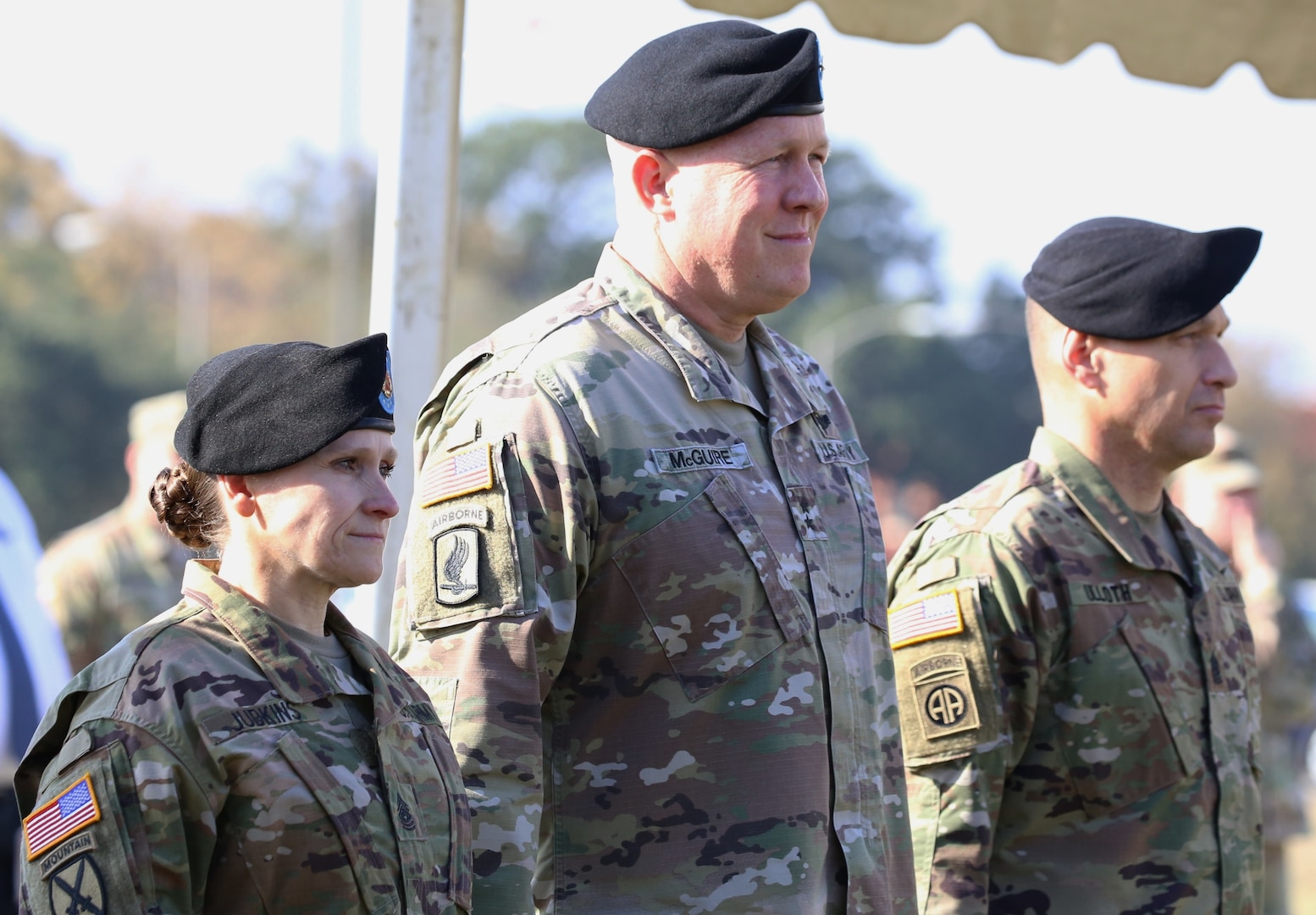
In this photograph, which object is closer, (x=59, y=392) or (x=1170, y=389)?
(x=1170, y=389)

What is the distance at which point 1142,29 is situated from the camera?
13.3 ft

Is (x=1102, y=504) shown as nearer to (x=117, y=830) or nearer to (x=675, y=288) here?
(x=675, y=288)

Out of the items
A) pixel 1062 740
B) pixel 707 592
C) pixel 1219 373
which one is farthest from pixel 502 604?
pixel 1219 373

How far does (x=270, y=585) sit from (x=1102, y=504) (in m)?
1.88

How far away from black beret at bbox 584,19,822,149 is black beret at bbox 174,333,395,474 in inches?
25.8

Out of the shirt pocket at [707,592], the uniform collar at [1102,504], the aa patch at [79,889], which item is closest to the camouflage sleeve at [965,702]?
the uniform collar at [1102,504]

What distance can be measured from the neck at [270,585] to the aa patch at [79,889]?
16.5 inches

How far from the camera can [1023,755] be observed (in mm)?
3246

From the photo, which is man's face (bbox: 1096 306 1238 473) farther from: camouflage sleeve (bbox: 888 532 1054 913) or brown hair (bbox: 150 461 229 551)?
brown hair (bbox: 150 461 229 551)

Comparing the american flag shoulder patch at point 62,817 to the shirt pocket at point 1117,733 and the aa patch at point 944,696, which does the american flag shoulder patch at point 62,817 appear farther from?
the shirt pocket at point 1117,733

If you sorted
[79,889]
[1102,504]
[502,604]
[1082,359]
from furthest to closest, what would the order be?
[1082,359] < [1102,504] < [502,604] < [79,889]

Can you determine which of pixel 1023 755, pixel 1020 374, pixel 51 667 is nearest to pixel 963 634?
pixel 1023 755

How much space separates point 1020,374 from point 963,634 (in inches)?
1958

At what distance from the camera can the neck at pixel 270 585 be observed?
89.8 inches
